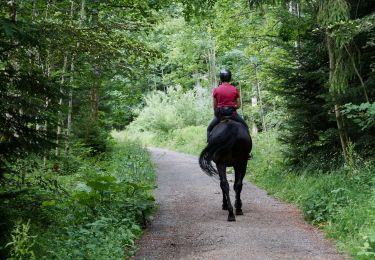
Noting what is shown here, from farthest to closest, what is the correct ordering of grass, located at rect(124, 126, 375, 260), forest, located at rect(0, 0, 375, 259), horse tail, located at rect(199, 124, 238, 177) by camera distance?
horse tail, located at rect(199, 124, 238, 177) → grass, located at rect(124, 126, 375, 260) → forest, located at rect(0, 0, 375, 259)

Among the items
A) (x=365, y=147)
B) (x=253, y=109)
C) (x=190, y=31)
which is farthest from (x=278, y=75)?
(x=190, y=31)

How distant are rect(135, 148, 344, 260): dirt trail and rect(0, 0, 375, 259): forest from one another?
33 centimetres

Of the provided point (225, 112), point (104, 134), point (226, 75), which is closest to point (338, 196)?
point (225, 112)

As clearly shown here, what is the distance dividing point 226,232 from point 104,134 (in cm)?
1254

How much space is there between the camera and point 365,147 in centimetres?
1077

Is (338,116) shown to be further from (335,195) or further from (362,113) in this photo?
(335,195)

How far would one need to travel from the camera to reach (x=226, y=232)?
7.85m

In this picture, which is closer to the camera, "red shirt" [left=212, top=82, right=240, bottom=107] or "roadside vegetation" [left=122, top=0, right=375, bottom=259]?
"roadside vegetation" [left=122, top=0, right=375, bottom=259]

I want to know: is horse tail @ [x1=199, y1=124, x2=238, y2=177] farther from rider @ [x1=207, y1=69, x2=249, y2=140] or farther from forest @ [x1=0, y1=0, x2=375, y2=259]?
forest @ [x1=0, y1=0, x2=375, y2=259]

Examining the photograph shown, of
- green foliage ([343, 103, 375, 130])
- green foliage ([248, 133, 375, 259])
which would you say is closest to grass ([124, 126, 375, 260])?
green foliage ([248, 133, 375, 259])

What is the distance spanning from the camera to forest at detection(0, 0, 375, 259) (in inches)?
244

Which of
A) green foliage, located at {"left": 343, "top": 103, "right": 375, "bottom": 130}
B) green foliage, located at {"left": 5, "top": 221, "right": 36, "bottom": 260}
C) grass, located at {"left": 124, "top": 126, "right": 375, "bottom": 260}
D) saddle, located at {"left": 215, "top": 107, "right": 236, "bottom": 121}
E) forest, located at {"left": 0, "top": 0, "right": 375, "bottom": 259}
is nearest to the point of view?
green foliage, located at {"left": 5, "top": 221, "right": 36, "bottom": 260}

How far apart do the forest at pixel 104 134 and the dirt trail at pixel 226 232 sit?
332 millimetres

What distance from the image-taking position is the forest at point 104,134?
6.20 m
